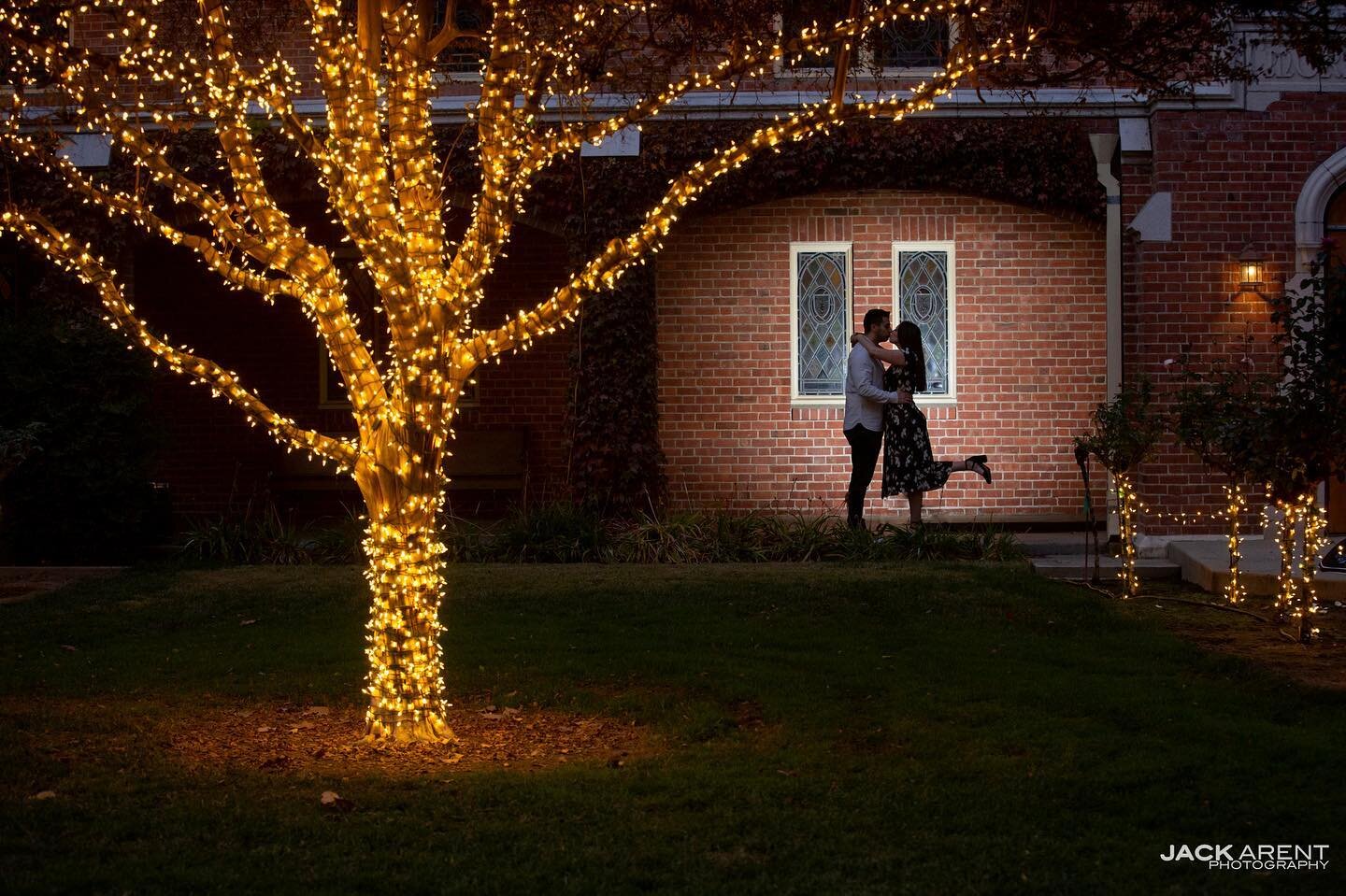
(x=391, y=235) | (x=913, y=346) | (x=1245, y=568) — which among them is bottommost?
(x=1245, y=568)

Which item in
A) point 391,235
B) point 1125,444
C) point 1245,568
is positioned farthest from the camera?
point 1245,568

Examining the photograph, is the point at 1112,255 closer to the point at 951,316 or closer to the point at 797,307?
the point at 951,316

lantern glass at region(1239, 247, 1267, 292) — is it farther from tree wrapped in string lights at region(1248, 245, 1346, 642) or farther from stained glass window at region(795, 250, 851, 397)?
tree wrapped in string lights at region(1248, 245, 1346, 642)

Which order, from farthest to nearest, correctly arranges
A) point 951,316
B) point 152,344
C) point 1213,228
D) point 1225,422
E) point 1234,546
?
point 951,316, point 1213,228, point 1234,546, point 1225,422, point 152,344

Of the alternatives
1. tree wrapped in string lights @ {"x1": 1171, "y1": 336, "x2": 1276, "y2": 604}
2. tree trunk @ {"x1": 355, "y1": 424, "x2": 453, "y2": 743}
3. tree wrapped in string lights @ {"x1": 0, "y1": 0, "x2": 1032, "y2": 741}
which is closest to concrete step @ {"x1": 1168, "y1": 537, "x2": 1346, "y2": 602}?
tree wrapped in string lights @ {"x1": 1171, "y1": 336, "x2": 1276, "y2": 604}

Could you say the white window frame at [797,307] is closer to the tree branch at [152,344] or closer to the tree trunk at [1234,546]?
the tree trunk at [1234,546]

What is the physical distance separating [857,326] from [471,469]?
3.90 meters

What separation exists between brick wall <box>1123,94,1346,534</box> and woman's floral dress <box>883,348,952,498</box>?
6.16 feet

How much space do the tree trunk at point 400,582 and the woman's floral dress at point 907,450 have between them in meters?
5.94

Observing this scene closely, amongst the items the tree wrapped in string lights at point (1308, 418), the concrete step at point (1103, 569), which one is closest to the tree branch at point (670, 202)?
the tree wrapped in string lights at point (1308, 418)

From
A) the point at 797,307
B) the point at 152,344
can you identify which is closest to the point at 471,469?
the point at 797,307

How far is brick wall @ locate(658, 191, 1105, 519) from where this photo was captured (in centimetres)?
1341

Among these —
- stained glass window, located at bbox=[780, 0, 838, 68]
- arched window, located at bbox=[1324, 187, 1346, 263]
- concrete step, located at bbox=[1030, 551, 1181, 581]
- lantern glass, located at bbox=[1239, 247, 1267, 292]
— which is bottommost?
concrete step, located at bbox=[1030, 551, 1181, 581]

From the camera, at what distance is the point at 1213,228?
472 inches
